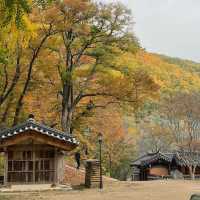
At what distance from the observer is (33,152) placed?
24.7m

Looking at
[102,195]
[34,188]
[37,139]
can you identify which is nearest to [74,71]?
[37,139]

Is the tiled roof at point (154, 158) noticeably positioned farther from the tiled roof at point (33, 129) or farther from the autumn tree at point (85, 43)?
the tiled roof at point (33, 129)

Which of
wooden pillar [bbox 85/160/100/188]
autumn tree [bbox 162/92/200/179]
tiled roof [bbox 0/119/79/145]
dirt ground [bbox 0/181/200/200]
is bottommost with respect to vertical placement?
dirt ground [bbox 0/181/200/200]

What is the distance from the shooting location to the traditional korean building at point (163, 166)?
4912 centimetres

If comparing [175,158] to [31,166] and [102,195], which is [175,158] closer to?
[31,166]

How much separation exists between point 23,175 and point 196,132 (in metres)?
23.2

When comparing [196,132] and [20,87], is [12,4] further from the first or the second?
[196,132]

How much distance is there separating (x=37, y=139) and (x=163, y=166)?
31.0 m

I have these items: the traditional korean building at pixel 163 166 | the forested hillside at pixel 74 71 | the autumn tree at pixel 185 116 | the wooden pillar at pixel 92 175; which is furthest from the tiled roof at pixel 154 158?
the wooden pillar at pixel 92 175

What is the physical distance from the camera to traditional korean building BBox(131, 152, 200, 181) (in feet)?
161

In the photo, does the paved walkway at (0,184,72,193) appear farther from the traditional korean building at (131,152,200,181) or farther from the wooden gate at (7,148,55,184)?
the traditional korean building at (131,152,200,181)

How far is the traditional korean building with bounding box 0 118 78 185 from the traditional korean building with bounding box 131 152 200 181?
25.8 m

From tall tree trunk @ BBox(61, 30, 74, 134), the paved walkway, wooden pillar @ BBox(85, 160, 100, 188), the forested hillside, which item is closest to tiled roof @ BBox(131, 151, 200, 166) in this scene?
the forested hillside

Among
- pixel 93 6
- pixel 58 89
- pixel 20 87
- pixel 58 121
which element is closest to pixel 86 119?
pixel 58 121
